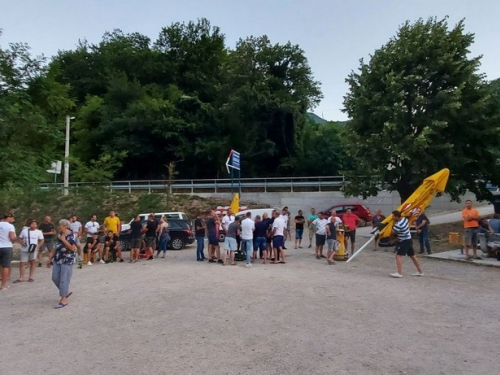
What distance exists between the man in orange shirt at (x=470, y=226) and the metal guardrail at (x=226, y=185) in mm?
18397

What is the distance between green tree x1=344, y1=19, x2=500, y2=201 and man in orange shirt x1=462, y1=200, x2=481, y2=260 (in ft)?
20.5

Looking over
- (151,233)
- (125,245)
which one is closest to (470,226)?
(151,233)

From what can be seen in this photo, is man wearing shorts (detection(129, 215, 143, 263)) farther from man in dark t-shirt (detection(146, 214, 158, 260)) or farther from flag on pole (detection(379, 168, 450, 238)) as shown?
flag on pole (detection(379, 168, 450, 238))

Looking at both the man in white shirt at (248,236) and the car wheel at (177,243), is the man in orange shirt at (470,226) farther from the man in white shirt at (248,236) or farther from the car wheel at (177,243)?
the car wheel at (177,243)

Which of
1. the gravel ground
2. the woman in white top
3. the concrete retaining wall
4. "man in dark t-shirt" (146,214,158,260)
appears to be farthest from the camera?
the concrete retaining wall

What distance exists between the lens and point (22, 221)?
3216cm

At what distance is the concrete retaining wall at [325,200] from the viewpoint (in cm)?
3198

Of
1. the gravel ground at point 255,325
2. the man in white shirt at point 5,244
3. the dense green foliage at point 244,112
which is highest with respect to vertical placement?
the dense green foliage at point 244,112

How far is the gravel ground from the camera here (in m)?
5.36

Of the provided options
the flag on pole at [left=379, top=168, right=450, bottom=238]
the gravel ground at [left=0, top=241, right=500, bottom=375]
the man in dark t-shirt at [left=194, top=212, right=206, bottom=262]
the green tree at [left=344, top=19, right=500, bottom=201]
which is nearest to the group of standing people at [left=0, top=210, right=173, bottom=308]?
the gravel ground at [left=0, top=241, right=500, bottom=375]

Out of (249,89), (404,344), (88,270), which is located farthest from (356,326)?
(249,89)

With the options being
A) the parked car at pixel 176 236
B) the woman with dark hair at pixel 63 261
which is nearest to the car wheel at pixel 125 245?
the parked car at pixel 176 236

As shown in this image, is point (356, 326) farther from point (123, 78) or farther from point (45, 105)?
point (123, 78)

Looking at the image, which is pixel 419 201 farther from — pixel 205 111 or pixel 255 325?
pixel 205 111
